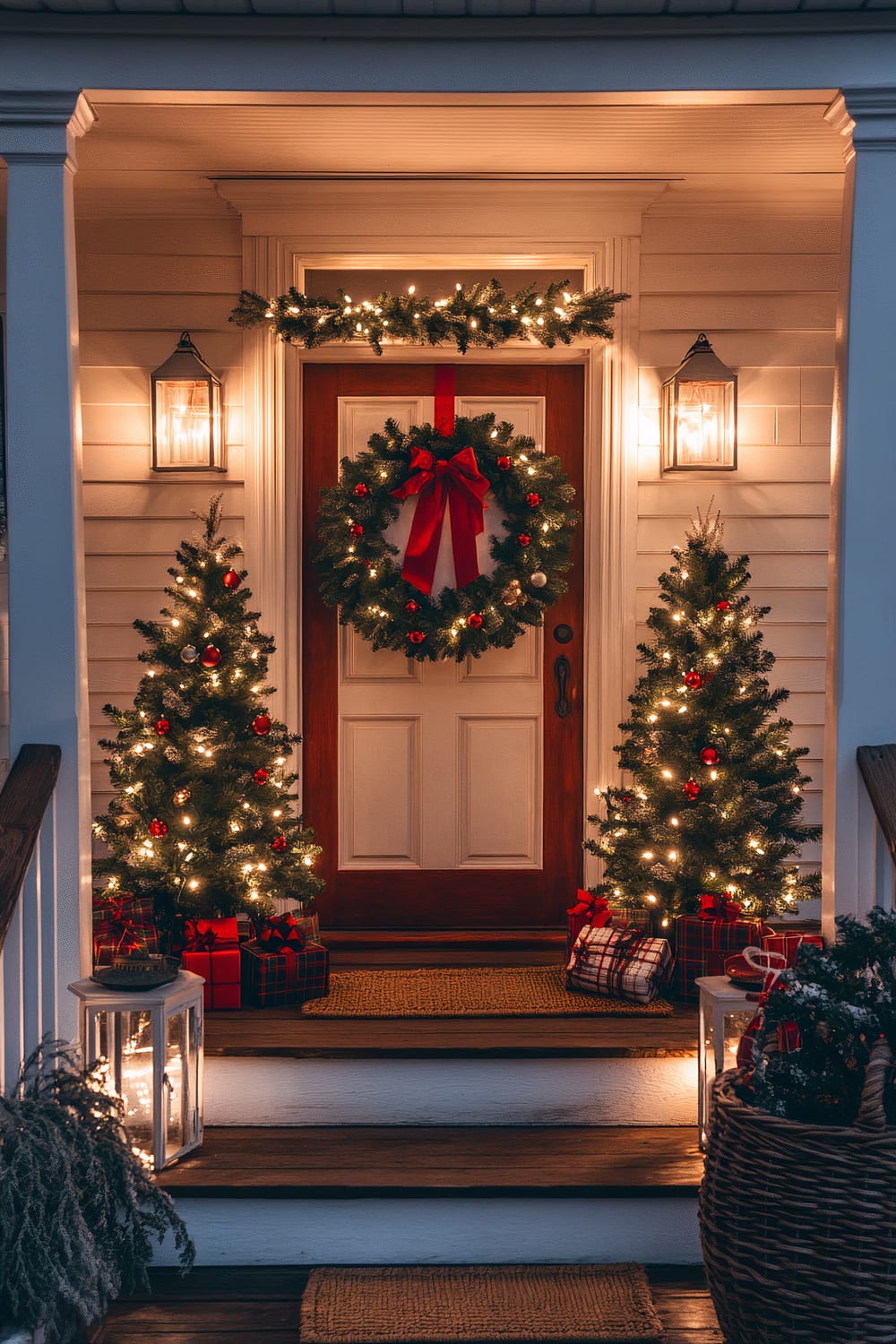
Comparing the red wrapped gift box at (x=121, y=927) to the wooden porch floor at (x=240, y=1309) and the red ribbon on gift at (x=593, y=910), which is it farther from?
the red ribbon on gift at (x=593, y=910)

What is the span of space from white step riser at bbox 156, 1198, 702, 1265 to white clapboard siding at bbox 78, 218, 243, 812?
1.97m

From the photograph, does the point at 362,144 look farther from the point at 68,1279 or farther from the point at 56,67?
the point at 68,1279

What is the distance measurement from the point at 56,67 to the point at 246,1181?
2656 mm

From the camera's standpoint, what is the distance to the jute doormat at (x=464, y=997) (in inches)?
135

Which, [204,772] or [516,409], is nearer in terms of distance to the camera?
Answer: [204,772]

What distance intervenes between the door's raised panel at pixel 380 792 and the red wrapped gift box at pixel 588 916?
81 cm

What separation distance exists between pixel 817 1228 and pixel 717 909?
1.58 m

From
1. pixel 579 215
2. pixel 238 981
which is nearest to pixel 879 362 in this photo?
pixel 579 215

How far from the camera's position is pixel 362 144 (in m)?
3.77

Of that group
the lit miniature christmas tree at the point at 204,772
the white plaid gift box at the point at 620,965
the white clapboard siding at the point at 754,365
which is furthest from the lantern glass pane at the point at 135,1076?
the white clapboard siding at the point at 754,365

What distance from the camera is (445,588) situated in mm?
4223

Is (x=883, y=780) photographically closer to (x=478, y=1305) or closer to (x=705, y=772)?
(x=705, y=772)

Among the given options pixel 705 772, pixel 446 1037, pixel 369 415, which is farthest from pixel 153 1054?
pixel 369 415

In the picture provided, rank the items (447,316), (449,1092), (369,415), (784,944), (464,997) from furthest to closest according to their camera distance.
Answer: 1. (369,415)
2. (447,316)
3. (464,997)
4. (784,944)
5. (449,1092)
